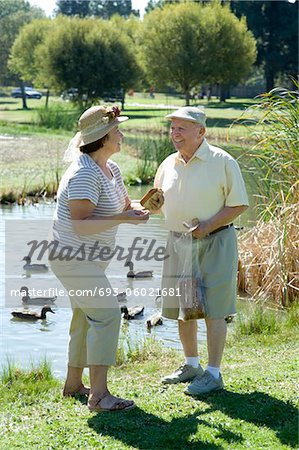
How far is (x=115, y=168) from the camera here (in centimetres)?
584

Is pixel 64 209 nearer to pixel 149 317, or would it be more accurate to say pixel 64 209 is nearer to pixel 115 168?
pixel 115 168

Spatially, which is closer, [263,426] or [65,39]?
[263,426]

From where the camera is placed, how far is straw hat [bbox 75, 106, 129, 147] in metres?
5.56

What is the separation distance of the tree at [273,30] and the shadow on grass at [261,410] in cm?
5696

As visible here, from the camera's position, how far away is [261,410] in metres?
5.54

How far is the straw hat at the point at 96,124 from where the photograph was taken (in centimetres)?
556

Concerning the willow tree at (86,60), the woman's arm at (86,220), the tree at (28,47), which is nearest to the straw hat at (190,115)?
the woman's arm at (86,220)

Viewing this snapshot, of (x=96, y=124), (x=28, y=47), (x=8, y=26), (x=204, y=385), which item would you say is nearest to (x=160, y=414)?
(x=204, y=385)

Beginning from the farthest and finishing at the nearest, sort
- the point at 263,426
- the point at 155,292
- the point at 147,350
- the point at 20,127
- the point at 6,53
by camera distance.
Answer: the point at 6,53, the point at 20,127, the point at 155,292, the point at 147,350, the point at 263,426

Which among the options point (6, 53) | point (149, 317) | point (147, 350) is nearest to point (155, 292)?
point (149, 317)

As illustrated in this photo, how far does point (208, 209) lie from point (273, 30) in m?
58.2

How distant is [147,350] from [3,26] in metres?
71.6

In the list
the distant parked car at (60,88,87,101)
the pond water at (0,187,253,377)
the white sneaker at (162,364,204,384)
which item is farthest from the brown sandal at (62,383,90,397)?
the distant parked car at (60,88,87,101)

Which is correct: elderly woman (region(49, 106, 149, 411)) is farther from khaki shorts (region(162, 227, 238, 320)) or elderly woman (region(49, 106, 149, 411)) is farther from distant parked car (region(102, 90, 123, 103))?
distant parked car (region(102, 90, 123, 103))
